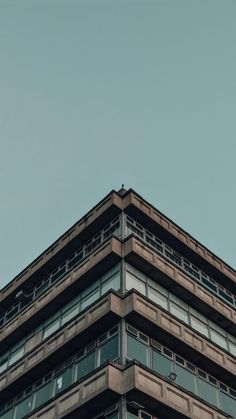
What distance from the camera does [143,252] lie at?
26.0 metres

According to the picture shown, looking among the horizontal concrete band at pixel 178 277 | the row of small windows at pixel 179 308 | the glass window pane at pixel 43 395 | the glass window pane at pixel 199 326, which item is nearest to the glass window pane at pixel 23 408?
the glass window pane at pixel 43 395

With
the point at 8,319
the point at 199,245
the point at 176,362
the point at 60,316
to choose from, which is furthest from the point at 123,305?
the point at 8,319

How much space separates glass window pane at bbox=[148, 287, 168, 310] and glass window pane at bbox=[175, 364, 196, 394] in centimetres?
282

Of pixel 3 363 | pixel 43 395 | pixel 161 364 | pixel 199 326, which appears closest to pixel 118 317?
pixel 161 364

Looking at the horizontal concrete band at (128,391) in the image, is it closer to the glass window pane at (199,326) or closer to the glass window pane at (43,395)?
the glass window pane at (43,395)

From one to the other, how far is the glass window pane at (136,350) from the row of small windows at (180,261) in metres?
6.04

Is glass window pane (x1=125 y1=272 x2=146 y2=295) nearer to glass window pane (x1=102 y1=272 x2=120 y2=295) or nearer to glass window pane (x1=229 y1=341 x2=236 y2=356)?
glass window pane (x1=102 y1=272 x2=120 y2=295)

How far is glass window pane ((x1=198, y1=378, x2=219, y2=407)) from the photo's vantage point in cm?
2453

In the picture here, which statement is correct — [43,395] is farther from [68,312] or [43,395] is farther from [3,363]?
[3,363]

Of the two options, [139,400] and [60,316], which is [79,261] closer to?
[60,316]

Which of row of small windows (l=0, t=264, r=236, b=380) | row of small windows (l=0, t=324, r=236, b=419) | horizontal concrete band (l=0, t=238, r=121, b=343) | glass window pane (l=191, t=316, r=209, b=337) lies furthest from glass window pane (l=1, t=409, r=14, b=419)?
glass window pane (l=191, t=316, r=209, b=337)

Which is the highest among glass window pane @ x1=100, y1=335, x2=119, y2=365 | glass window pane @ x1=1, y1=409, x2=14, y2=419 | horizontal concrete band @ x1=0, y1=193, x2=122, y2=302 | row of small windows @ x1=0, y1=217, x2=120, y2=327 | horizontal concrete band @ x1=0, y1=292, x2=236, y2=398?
horizontal concrete band @ x1=0, y1=193, x2=122, y2=302

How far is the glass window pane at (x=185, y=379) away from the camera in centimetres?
2376

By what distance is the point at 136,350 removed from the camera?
22516mm
